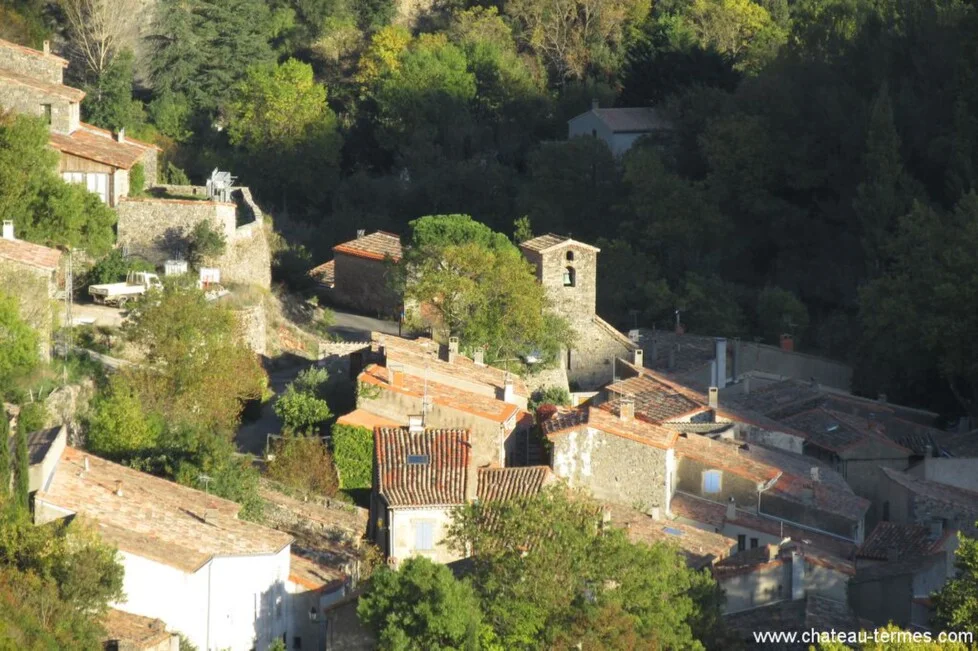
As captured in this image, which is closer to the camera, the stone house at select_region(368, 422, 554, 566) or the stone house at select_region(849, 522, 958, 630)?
the stone house at select_region(849, 522, 958, 630)

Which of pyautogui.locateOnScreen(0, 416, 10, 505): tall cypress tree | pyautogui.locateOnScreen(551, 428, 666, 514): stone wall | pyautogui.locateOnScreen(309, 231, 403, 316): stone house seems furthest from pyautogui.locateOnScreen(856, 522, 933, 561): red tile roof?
pyautogui.locateOnScreen(0, 416, 10, 505): tall cypress tree

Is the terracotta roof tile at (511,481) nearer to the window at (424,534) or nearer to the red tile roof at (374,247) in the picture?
the window at (424,534)

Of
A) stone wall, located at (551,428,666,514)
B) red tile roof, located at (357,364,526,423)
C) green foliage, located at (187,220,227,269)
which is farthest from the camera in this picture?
green foliage, located at (187,220,227,269)

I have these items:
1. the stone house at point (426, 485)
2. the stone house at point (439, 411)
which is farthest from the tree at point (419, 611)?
the stone house at point (439, 411)

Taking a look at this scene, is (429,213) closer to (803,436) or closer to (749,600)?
(803,436)

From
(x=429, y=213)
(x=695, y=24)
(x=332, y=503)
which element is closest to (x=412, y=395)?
(x=332, y=503)

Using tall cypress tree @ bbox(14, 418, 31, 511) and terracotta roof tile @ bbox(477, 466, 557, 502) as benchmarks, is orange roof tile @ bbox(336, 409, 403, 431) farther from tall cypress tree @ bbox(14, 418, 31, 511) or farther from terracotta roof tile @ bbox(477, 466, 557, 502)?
tall cypress tree @ bbox(14, 418, 31, 511)

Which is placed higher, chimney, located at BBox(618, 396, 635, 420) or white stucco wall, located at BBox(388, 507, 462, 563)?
chimney, located at BBox(618, 396, 635, 420)
